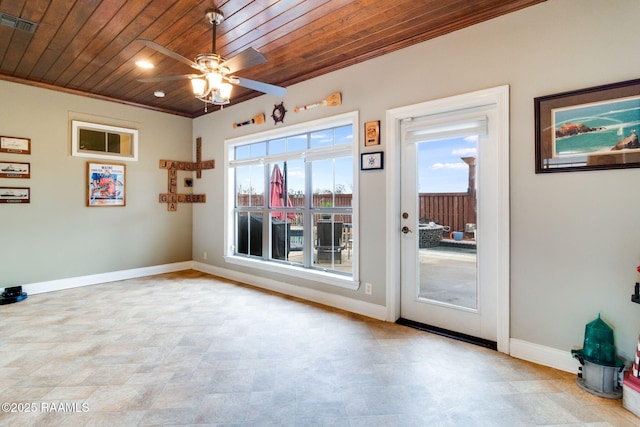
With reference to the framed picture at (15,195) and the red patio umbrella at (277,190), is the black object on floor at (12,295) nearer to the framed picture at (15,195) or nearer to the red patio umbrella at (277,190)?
the framed picture at (15,195)

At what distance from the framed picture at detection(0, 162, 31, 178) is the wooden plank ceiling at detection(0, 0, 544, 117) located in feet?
3.56

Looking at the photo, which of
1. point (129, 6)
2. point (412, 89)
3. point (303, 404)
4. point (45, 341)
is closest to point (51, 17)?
point (129, 6)

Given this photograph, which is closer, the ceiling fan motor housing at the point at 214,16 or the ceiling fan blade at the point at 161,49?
the ceiling fan blade at the point at 161,49

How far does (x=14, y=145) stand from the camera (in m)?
3.94

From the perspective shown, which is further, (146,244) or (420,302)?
(146,244)

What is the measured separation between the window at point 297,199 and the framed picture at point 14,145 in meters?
2.56

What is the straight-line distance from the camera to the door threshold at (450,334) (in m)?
2.61

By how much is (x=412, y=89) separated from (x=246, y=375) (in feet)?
9.43

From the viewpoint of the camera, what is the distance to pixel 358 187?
339cm

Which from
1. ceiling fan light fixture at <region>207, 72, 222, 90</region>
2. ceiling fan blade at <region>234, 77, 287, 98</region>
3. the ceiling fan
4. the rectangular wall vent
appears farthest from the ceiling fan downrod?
the rectangular wall vent

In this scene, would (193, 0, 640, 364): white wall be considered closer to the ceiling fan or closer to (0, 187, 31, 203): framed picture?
the ceiling fan

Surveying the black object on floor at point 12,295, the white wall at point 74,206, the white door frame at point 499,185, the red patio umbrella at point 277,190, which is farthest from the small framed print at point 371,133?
the black object on floor at point 12,295

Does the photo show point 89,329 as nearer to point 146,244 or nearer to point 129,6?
point 146,244

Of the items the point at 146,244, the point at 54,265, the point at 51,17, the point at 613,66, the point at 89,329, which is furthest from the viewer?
the point at 146,244
